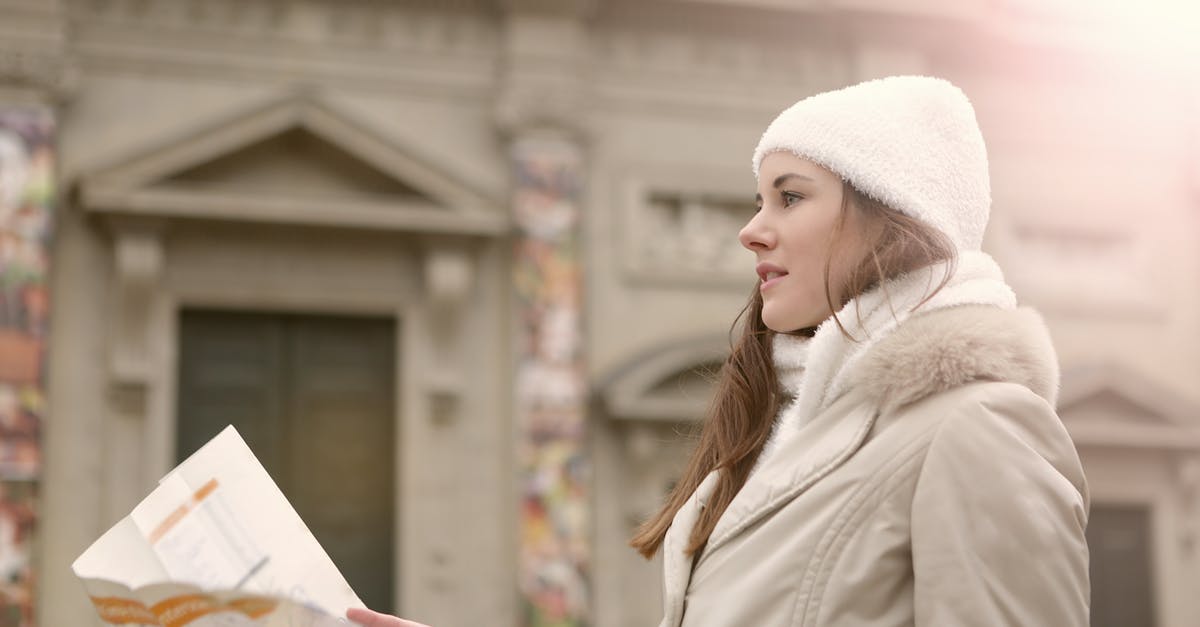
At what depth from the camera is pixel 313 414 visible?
1152 cm

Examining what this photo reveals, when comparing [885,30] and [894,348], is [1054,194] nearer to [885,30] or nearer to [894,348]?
[885,30]

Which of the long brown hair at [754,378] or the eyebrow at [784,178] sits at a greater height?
the eyebrow at [784,178]

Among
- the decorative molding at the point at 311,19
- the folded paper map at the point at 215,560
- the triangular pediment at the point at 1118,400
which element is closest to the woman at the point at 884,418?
the folded paper map at the point at 215,560

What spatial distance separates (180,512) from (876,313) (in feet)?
3.12

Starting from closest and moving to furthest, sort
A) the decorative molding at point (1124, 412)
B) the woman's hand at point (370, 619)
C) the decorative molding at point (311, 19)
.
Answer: the woman's hand at point (370, 619)
the decorative molding at point (311, 19)
the decorative molding at point (1124, 412)

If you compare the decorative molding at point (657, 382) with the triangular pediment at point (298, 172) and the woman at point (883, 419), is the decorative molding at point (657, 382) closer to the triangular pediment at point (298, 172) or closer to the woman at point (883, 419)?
the triangular pediment at point (298, 172)

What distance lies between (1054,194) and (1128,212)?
Answer: 28.7 inches

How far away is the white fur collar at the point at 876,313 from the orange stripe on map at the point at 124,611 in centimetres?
90

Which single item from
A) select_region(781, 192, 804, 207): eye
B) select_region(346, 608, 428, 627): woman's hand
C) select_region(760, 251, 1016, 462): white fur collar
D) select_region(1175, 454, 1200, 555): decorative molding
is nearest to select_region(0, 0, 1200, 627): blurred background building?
select_region(1175, 454, 1200, 555): decorative molding

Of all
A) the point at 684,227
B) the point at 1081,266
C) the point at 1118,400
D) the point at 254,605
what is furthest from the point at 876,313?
the point at 1081,266

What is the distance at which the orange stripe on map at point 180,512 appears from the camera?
202 centimetres

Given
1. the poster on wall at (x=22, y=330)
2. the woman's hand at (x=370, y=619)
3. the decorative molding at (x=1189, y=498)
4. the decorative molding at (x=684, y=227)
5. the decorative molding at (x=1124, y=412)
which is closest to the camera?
the woman's hand at (x=370, y=619)

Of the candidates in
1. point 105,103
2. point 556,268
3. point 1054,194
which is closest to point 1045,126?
point 1054,194

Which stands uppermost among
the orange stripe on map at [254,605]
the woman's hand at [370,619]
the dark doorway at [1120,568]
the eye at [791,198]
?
the eye at [791,198]
